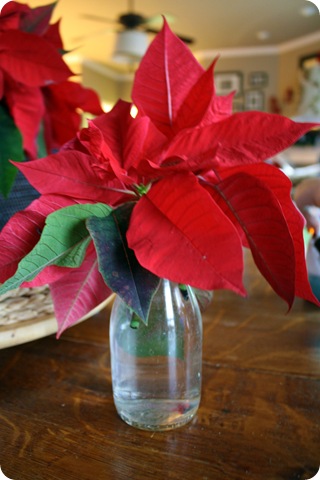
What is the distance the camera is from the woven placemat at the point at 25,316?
0.39 meters

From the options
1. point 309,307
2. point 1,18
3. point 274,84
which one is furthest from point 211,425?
point 274,84

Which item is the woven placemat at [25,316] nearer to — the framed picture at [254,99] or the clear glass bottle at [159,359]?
the clear glass bottle at [159,359]

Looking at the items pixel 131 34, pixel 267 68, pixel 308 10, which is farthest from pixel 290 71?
pixel 131 34

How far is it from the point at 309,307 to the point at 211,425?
288 mm

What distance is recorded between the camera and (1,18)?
1.30ft

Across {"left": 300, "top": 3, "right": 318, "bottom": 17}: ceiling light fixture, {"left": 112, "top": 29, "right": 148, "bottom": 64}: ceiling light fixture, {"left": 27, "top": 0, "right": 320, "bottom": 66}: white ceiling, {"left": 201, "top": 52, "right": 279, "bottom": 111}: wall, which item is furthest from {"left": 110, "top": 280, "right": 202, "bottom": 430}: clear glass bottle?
{"left": 201, "top": 52, "right": 279, "bottom": 111}: wall

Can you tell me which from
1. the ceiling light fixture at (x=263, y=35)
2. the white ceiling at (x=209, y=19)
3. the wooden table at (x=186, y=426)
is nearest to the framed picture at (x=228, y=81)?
the white ceiling at (x=209, y=19)

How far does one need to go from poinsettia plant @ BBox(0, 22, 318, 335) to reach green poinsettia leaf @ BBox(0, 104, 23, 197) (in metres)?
0.10

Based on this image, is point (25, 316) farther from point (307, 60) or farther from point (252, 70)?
point (252, 70)

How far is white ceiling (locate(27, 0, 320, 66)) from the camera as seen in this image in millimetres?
3424

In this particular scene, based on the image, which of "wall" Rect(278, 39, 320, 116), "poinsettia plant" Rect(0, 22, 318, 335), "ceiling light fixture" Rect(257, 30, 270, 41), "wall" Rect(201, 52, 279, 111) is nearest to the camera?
"poinsettia plant" Rect(0, 22, 318, 335)

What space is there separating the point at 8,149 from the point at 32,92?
73 mm

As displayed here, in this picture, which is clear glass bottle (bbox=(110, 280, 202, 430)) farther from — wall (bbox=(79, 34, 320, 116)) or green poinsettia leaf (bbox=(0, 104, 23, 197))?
wall (bbox=(79, 34, 320, 116))

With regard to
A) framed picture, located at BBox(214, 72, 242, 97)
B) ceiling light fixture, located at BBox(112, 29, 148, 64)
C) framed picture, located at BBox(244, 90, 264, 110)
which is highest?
ceiling light fixture, located at BBox(112, 29, 148, 64)
